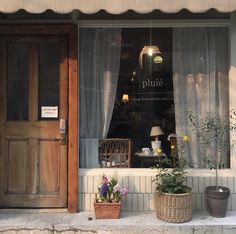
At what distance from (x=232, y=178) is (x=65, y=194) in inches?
85.0

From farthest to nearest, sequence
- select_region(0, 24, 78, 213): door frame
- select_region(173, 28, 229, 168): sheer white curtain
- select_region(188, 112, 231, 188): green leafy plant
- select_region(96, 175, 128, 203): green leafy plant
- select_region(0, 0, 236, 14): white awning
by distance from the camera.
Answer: select_region(173, 28, 229, 168): sheer white curtain
select_region(188, 112, 231, 188): green leafy plant
select_region(0, 24, 78, 213): door frame
select_region(96, 175, 128, 203): green leafy plant
select_region(0, 0, 236, 14): white awning

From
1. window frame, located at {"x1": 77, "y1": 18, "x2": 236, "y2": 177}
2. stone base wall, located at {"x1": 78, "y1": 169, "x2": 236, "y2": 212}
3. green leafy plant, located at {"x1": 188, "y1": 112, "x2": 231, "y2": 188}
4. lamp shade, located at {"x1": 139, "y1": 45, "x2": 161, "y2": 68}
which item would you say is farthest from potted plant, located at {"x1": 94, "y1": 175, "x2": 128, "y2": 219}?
lamp shade, located at {"x1": 139, "y1": 45, "x2": 161, "y2": 68}

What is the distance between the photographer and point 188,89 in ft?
17.7

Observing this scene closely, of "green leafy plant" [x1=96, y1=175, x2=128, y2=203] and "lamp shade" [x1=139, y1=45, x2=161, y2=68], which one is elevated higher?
"lamp shade" [x1=139, y1=45, x2=161, y2=68]

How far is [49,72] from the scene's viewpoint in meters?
5.30

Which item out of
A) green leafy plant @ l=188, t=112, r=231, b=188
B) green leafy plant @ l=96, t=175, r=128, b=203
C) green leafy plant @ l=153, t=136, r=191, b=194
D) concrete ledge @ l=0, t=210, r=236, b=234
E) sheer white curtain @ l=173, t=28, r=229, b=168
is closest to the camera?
concrete ledge @ l=0, t=210, r=236, b=234

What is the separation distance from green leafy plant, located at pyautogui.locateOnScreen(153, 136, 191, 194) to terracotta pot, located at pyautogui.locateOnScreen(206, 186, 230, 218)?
0.95 ft

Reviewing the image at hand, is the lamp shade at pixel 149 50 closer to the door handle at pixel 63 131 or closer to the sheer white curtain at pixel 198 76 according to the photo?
the sheer white curtain at pixel 198 76

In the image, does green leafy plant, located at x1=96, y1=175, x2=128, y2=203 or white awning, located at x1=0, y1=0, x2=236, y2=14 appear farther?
green leafy plant, located at x1=96, y1=175, x2=128, y2=203

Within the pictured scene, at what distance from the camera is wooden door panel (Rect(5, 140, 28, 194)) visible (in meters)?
5.27

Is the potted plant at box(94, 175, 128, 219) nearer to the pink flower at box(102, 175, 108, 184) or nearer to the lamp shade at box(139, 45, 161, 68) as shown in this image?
the pink flower at box(102, 175, 108, 184)

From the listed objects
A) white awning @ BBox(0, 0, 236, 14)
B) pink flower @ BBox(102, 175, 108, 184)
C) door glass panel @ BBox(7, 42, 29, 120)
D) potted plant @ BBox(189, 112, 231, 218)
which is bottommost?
pink flower @ BBox(102, 175, 108, 184)

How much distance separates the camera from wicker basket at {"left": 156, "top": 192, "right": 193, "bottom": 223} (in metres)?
Result: 4.68

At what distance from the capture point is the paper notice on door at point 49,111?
17.3 feet
